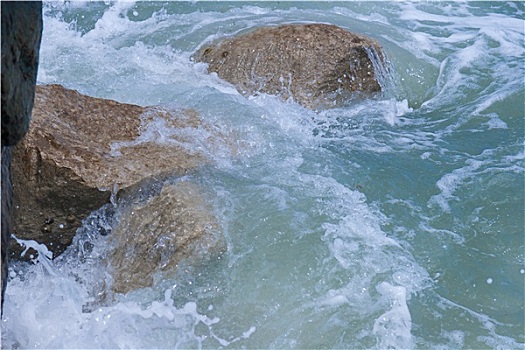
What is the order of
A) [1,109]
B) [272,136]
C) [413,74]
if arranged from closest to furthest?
[1,109] → [272,136] → [413,74]

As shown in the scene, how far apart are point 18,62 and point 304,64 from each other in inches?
161

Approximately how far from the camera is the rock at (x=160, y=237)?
386 cm

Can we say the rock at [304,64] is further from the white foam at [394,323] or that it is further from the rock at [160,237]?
the white foam at [394,323]

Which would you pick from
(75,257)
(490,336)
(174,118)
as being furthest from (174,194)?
(490,336)

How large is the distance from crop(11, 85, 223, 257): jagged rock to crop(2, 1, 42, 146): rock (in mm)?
1554

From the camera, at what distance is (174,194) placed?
4.12m

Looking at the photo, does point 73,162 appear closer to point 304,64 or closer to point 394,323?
point 394,323

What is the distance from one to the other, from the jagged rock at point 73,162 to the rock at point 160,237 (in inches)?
6.8

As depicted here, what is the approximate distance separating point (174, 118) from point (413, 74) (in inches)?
117

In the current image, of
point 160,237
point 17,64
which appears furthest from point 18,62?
point 160,237

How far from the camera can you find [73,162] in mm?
3963

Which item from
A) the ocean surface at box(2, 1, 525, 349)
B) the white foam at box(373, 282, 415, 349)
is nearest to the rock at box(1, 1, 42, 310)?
the ocean surface at box(2, 1, 525, 349)

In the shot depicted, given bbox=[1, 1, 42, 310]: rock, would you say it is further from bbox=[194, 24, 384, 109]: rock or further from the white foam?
bbox=[194, 24, 384, 109]: rock

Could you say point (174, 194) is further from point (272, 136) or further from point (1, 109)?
point (1, 109)
